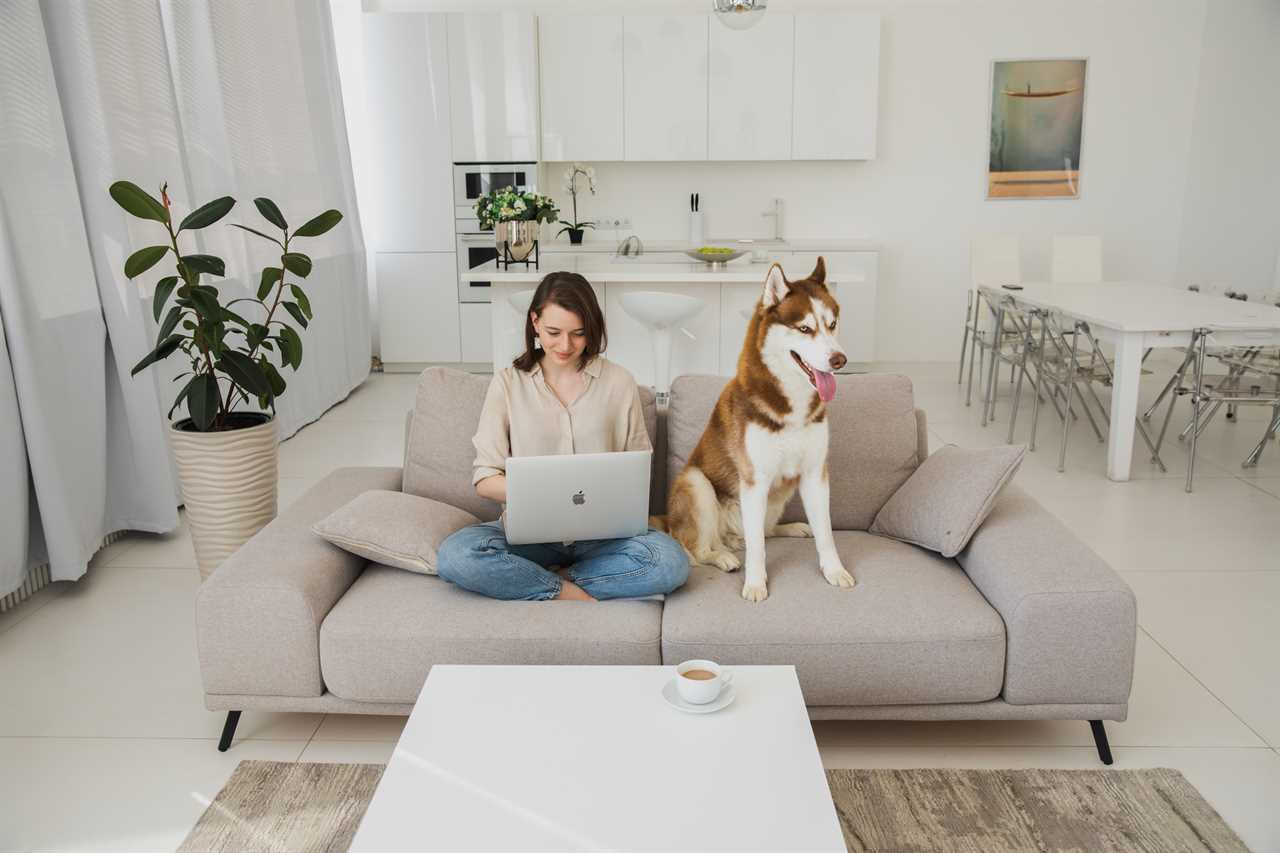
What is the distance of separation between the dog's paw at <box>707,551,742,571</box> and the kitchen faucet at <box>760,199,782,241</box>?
5.08 m

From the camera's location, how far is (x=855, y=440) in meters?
2.92

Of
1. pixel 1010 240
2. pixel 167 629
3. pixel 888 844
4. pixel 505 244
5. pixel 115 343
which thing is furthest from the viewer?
pixel 1010 240

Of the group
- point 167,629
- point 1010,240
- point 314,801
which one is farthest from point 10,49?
point 1010,240

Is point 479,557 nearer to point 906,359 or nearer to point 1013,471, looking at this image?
point 1013,471

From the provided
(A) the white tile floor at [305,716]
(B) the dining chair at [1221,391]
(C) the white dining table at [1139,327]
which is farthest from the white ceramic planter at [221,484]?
(B) the dining chair at [1221,391]

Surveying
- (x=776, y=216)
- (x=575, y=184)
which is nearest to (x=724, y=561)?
(x=776, y=216)

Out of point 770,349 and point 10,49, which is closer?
point 770,349

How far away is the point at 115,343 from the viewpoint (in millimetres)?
3691

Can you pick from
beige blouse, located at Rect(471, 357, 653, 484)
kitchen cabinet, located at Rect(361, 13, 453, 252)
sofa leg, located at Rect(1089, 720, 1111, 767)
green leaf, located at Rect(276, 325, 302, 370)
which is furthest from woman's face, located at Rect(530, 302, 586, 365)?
kitchen cabinet, located at Rect(361, 13, 453, 252)

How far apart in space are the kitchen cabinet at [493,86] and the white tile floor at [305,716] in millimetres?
3868

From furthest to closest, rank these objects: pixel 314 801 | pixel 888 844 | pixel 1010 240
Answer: pixel 1010 240, pixel 314 801, pixel 888 844

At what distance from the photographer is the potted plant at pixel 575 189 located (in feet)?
23.7

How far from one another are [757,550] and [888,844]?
2.36ft

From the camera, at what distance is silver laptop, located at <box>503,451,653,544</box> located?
7.57ft
